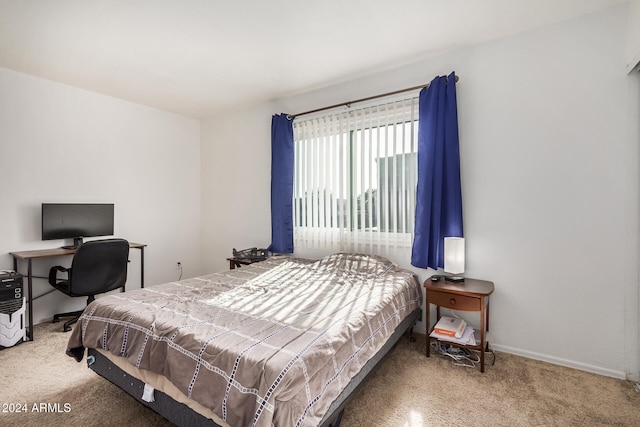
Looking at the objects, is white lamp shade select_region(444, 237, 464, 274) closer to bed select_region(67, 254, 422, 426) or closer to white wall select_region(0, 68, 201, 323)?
bed select_region(67, 254, 422, 426)

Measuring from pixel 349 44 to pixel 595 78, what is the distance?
6.28ft

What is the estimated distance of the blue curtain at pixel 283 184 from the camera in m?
3.80

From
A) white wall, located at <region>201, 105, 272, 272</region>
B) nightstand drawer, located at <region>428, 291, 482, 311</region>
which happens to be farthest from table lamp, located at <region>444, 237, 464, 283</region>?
white wall, located at <region>201, 105, 272, 272</region>

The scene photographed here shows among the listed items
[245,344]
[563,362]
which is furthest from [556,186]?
[245,344]

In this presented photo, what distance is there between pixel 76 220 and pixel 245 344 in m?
3.31

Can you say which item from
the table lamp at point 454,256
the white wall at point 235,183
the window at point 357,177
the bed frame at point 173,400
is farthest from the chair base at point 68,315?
the table lamp at point 454,256

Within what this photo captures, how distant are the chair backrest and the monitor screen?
758 millimetres

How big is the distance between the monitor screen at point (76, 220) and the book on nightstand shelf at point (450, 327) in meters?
3.92

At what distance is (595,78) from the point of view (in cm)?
226

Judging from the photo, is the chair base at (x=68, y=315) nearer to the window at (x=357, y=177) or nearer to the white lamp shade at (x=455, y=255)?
the window at (x=357, y=177)

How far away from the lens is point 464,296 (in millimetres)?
2346

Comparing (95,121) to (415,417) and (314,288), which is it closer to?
(314,288)

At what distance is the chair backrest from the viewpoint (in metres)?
2.93

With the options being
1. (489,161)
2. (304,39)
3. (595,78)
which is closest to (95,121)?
(304,39)
